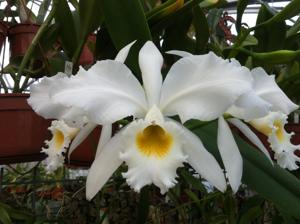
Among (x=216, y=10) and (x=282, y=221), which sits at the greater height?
(x=216, y=10)

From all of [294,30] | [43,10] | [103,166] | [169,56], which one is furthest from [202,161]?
[43,10]

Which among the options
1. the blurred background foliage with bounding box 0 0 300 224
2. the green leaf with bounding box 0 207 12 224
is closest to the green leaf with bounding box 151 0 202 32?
the blurred background foliage with bounding box 0 0 300 224

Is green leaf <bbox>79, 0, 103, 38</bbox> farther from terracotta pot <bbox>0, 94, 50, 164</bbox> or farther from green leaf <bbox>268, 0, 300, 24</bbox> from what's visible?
green leaf <bbox>268, 0, 300, 24</bbox>

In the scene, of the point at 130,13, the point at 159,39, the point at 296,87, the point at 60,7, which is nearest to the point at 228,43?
the point at 296,87

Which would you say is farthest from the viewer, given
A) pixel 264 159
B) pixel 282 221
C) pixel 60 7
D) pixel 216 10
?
pixel 216 10

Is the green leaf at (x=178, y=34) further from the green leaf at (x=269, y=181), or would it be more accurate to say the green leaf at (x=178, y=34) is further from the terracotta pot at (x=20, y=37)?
the terracotta pot at (x=20, y=37)

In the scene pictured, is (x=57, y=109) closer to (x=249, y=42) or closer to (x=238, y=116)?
(x=238, y=116)

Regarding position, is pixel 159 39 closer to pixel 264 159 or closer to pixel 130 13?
pixel 130 13
